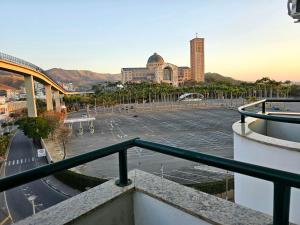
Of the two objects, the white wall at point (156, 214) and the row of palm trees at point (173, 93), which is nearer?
the white wall at point (156, 214)

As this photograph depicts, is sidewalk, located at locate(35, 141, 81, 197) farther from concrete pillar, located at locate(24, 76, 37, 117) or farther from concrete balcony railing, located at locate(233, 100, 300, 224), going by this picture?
concrete pillar, located at locate(24, 76, 37, 117)

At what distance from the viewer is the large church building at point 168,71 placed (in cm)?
15088

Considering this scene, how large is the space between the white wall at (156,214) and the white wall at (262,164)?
125cm

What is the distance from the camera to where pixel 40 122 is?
36.6 m

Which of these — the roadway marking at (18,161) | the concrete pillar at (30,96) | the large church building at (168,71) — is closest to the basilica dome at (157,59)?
the large church building at (168,71)

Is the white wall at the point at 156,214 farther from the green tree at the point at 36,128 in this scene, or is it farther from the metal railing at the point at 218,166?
the green tree at the point at 36,128

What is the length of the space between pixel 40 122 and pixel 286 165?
3758 centimetres

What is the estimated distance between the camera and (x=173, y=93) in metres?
99.7

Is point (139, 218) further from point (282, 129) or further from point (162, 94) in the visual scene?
point (162, 94)

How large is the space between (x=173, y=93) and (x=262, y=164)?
9736cm

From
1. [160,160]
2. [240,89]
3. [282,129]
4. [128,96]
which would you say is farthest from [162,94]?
[282,129]

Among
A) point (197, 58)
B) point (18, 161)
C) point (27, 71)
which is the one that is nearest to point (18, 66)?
point (27, 71)

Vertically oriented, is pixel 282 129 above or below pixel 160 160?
above

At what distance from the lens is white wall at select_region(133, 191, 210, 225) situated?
1807mm
